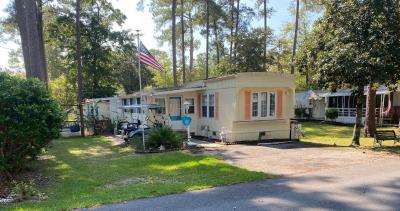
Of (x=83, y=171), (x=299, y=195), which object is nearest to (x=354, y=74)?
(x=299, y=195)

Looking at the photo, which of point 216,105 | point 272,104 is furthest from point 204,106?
point 272,104

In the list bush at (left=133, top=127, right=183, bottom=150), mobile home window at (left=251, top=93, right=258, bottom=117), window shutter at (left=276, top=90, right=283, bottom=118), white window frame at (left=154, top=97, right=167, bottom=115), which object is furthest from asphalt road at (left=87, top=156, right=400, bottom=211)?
white window frame at (left=154, top=97, right=167, bottom=115)

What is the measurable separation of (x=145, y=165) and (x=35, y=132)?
3241mm

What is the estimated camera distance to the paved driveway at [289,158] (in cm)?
942

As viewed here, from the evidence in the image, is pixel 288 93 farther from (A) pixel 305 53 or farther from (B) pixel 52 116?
(B) pixel 52 116

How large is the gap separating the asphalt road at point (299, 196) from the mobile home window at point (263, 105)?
25.4 ft

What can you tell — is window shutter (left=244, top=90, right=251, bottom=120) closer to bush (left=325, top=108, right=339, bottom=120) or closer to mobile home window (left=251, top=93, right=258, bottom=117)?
mobile home window (left=251, top=93, right=258, bottom=117)

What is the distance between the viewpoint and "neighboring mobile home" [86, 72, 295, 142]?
1545 cm

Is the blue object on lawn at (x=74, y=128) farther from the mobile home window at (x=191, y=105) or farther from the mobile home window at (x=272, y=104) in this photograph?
the mobile home window at (x=272, y=104)

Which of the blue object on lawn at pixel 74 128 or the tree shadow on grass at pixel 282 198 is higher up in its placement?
the tree shadow on grass at pixel 282 198

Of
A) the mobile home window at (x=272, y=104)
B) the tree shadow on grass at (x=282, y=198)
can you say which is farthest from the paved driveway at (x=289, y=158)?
the mobile home window at (x=272, y=104)

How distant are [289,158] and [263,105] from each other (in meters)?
5.30

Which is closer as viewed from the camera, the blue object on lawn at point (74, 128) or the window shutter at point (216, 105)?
the window shutter at point (216, 105)

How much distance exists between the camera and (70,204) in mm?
6359
